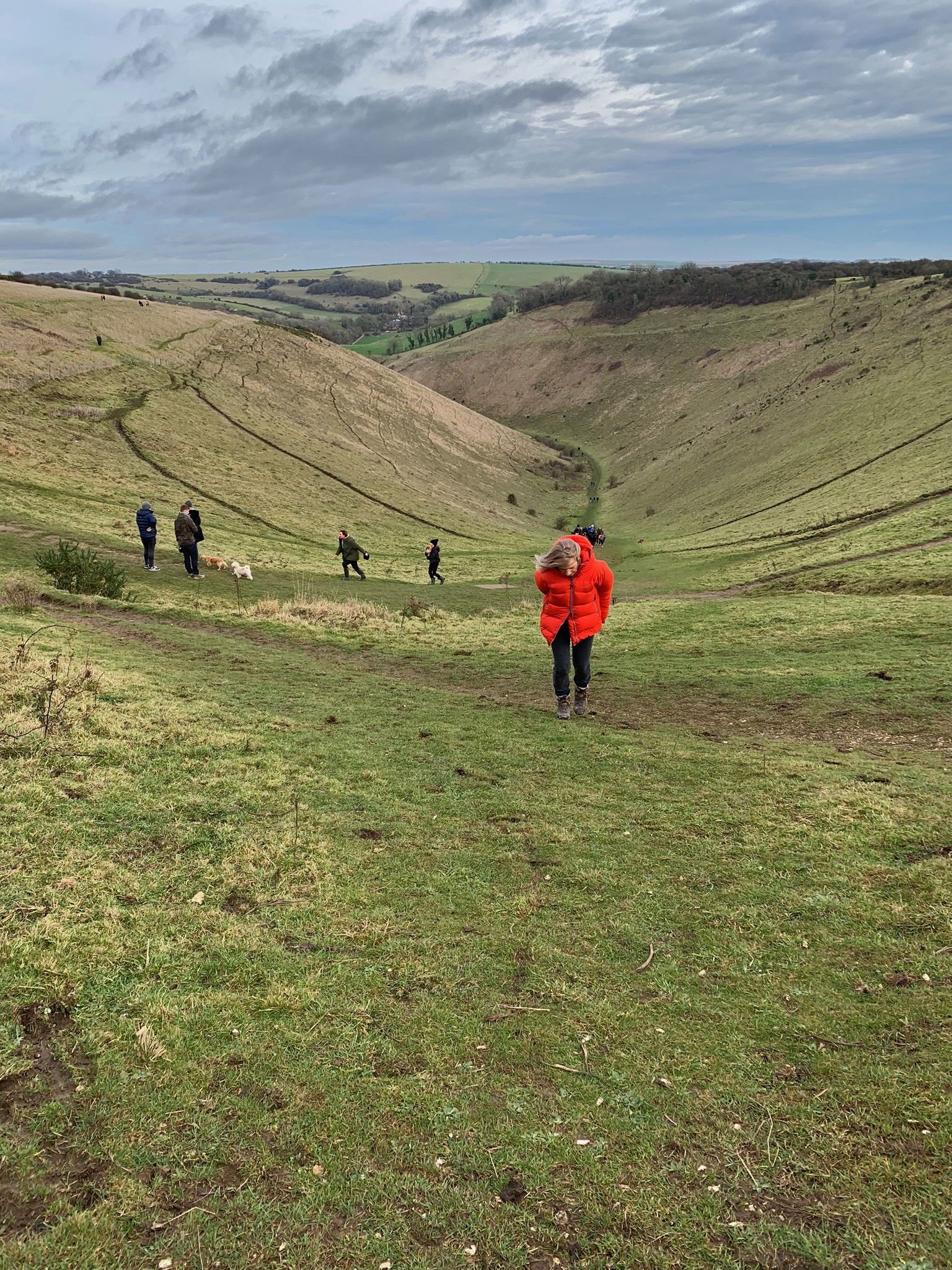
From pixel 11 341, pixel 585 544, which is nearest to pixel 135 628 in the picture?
pixel 585 544

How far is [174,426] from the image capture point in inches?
1810

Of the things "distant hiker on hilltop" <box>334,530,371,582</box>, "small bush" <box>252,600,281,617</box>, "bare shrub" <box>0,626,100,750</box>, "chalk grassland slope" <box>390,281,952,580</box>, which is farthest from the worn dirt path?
"chalk grassland slope" <box>390,281,952,580</box>

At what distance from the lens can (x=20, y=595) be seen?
16.0 metres

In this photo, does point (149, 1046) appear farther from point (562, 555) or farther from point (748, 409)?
point (748, 409)

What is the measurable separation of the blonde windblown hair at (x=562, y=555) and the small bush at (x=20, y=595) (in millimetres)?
11897

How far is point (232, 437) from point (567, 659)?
44.5 metres

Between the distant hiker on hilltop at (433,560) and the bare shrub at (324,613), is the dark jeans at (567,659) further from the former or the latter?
the distant hiker on hilltop at (433,560)

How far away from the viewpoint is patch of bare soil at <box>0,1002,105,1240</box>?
3238mm

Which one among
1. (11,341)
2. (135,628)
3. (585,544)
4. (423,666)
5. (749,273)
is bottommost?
(423,666)

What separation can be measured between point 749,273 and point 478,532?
100 m

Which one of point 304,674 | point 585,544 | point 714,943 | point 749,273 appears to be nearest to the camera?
point 714,943

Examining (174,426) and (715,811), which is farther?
(174,426)

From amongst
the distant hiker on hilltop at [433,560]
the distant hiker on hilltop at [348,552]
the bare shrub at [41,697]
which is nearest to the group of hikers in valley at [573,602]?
the bare shrub at [41,697]

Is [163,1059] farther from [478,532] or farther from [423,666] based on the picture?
[478,532]
